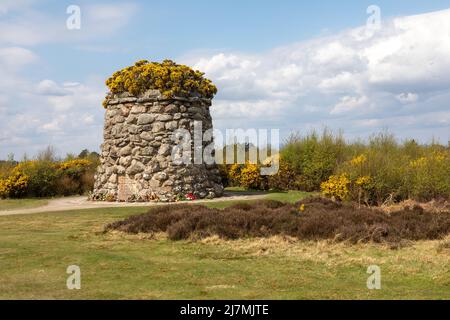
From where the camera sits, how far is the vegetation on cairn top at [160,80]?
20375mm

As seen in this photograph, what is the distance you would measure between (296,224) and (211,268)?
10.9 feet

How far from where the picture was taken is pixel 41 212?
17172 mm

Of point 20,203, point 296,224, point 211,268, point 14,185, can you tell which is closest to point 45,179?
point 14,185

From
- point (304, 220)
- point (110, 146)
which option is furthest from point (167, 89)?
point (304, 220)

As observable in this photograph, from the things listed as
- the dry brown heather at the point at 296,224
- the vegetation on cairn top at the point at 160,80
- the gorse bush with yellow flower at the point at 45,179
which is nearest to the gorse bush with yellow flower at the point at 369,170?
the dry brown heather at the point at 296,224

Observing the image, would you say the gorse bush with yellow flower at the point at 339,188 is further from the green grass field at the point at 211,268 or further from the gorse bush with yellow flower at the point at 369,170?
the green grass field at the point at 211,268

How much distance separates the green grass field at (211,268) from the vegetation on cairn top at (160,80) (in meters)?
9.24

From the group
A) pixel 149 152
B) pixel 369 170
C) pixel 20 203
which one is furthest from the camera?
pixel 20 203

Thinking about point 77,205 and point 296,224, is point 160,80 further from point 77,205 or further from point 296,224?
point 296,224

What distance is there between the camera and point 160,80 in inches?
797

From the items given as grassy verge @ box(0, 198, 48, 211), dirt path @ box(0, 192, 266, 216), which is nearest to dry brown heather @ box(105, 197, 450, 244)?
dirt path @ box(0, 192, 266, 216)

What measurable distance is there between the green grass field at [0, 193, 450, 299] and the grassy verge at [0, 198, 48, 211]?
7.96 metres

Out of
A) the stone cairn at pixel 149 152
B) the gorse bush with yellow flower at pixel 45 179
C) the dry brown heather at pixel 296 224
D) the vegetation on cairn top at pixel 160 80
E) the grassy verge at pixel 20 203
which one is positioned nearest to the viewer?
the dry brown heather at pixel 296 224
